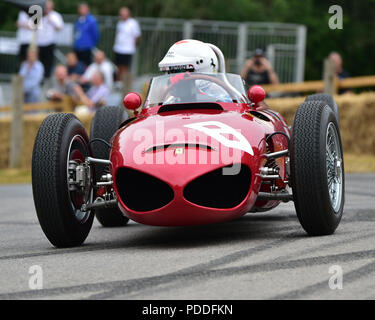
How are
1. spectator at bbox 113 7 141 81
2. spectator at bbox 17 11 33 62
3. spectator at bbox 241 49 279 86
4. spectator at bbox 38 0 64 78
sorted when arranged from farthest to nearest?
spectator at bbox 17 11 33 62 < spectator at bbox 113 7 141 81 < spectator at bbox 38 0 64 78 < spectator at bbox 241 49 279 86

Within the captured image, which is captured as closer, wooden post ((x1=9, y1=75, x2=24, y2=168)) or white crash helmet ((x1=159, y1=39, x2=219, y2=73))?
white crash helmet ((x1=159, y1=39, x2=219, y2=73))

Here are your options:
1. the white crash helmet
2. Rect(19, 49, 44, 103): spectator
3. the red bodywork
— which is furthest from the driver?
Rect(19, 49, 44, 103): spectator

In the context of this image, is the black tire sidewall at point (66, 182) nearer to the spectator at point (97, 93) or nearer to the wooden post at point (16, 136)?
the spectator at point (97, 93)

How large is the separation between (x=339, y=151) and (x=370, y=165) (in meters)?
7.10

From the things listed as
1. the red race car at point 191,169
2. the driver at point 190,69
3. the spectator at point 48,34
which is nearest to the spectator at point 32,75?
the spectator at point 48,34

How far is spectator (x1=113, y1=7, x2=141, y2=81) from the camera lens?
17.7 metres

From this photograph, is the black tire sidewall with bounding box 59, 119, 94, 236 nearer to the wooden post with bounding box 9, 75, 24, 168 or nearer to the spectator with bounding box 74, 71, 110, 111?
the spectator with bounding box 74, 71, 110, 111

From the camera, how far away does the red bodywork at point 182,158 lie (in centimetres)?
591

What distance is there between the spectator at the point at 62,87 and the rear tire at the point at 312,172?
445 inches

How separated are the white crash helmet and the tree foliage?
2335 centimetres

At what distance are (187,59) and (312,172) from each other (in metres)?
2.00

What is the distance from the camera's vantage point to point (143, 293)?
460cm
